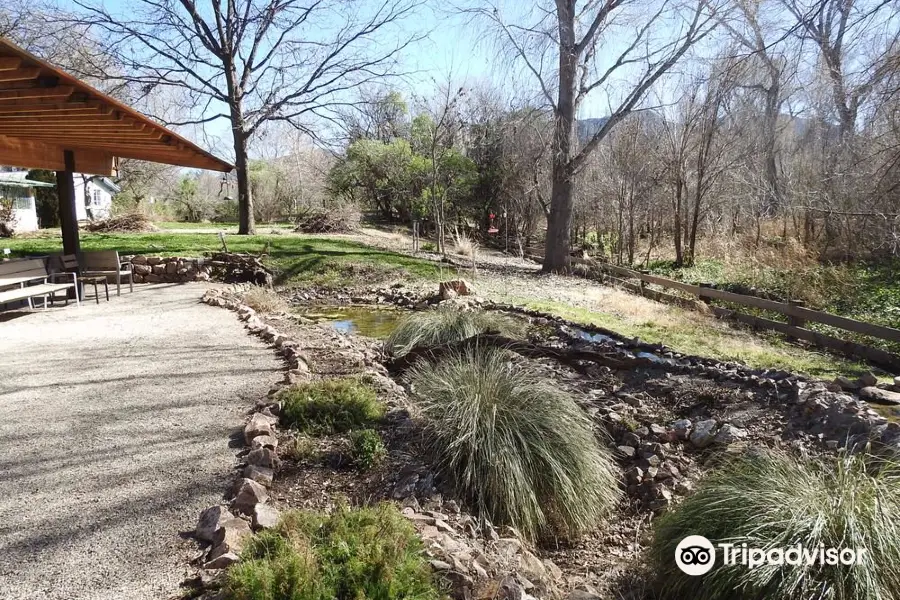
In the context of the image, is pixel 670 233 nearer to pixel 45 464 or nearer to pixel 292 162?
pixel 45 464

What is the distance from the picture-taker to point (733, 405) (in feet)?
14.0

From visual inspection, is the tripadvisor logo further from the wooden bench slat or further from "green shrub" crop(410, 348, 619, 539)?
the wooden bench slat

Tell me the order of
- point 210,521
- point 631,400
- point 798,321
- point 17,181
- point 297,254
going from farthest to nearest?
point 17,181, point 297,254, point 798,321, point 631,400, point 210,521

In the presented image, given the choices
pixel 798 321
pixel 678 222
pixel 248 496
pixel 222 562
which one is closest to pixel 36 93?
pixel 248 496

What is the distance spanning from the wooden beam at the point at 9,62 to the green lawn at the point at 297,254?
778cm

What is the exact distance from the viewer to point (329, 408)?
3602 millimetres

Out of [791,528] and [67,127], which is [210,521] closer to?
[791,528]

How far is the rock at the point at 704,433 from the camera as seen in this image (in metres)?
3.69

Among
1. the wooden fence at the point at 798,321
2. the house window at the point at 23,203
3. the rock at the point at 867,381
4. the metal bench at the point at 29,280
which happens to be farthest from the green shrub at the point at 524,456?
the house window at the point at 23,203

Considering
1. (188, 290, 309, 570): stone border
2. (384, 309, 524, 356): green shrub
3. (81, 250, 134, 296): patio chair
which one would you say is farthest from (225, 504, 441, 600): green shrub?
(81, 250, 134, 296): patio chair

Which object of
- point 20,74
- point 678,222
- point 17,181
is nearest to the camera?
point 20,74

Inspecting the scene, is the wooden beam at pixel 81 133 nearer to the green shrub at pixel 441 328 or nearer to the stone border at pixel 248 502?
the green shrub at pixel 441 328

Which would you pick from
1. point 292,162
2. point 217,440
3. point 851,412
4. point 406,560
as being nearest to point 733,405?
point 851,412

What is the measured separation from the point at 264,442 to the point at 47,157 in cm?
791
